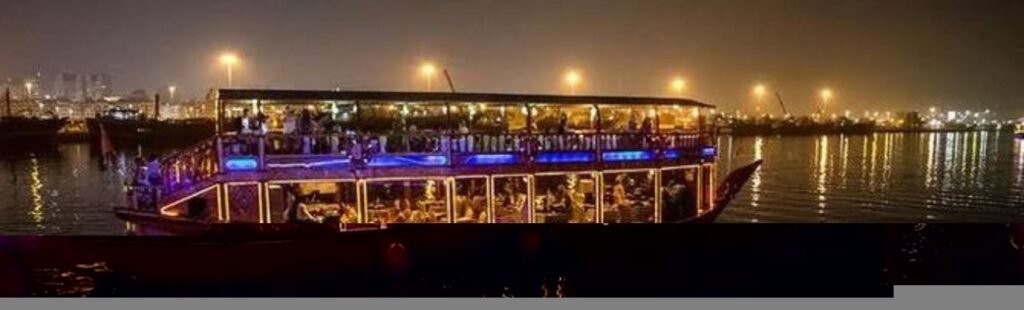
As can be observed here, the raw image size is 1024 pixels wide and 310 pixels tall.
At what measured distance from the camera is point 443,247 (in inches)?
413

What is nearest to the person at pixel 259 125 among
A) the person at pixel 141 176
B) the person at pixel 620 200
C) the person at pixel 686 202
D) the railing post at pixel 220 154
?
the railing post at pixel 220 154

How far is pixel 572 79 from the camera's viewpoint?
1159 centimetres

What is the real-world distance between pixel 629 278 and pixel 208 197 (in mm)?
5179

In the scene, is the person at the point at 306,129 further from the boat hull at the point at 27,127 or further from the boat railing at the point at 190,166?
the boat hull at the point at 27,127

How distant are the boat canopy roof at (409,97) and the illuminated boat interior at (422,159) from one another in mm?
14

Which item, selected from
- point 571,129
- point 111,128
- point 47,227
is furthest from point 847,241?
point 111,128

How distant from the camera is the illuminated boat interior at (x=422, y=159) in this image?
8.85 meters

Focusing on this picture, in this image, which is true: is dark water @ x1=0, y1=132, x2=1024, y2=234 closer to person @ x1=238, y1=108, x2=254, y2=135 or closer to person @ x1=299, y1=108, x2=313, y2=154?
person @ x1=238, y1=108, x2=254, y2=135

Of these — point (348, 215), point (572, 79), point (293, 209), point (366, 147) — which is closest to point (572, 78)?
point (572, 79)

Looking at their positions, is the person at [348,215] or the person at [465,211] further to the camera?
the person at [465,211]

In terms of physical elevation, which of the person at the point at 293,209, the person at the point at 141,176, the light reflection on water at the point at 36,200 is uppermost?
the person at the point at 141,176

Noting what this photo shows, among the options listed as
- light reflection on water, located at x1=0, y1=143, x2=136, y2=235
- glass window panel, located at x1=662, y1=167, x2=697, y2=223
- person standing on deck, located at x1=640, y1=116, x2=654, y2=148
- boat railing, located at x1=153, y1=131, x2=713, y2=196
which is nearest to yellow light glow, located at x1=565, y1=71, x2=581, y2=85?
person standing on deck, located at x1=640, y1=116, x2=654, y2=148

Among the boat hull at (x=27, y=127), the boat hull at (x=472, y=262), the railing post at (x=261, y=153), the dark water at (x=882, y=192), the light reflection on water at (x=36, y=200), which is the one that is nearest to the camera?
the railing post at (x=261, y=153)

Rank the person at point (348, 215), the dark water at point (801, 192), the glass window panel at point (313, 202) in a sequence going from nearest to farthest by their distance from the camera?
the glass window panel at point (313, 202) < the person at point (348, 215) < the dark water at point (801, 192)
